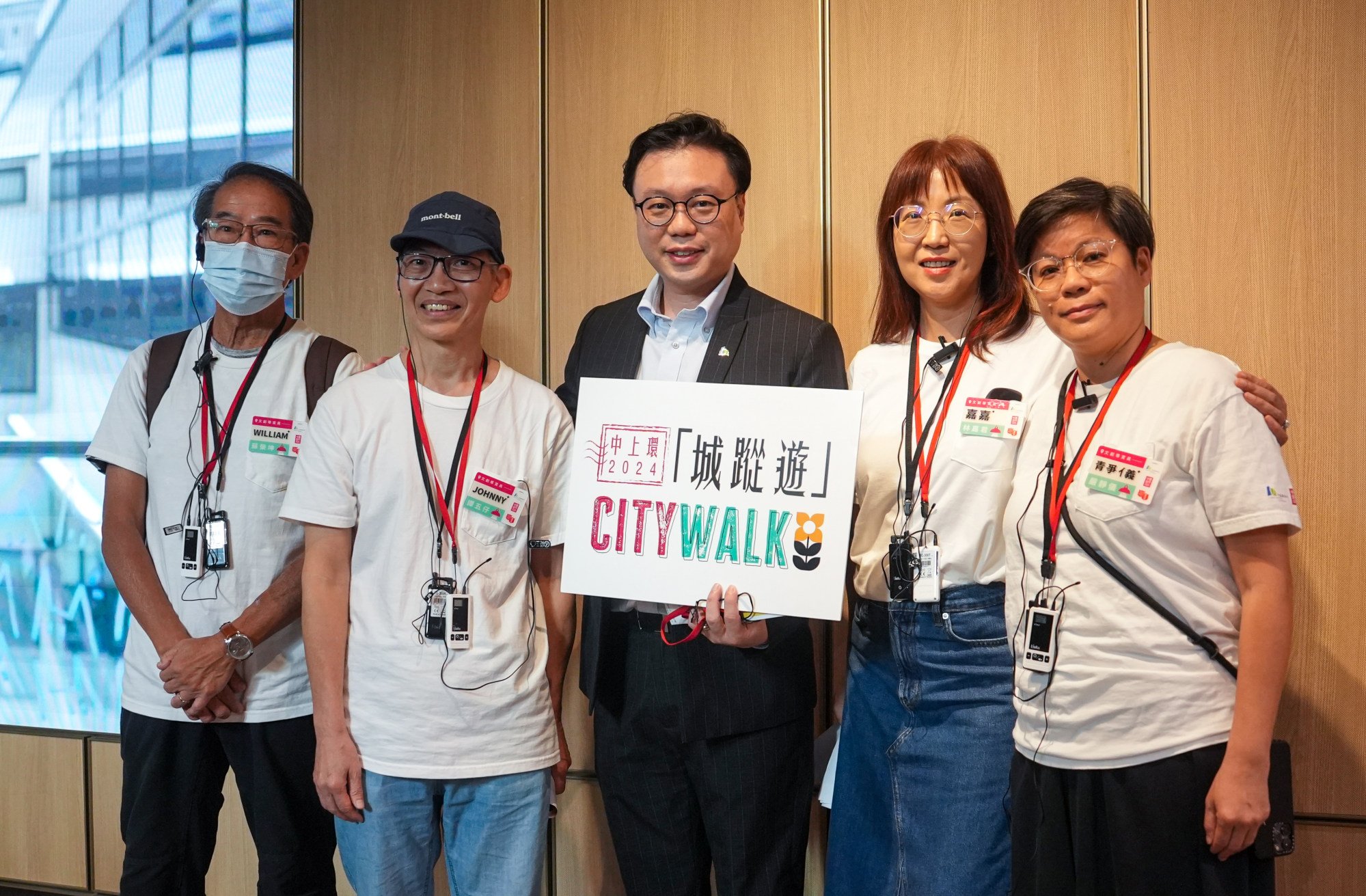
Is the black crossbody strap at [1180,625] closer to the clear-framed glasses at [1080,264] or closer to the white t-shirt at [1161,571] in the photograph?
the white t-shirt at [1161,571]

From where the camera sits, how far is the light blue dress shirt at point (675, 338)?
211 cm

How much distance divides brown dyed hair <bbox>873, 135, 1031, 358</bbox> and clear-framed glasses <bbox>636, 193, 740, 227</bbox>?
0.36m

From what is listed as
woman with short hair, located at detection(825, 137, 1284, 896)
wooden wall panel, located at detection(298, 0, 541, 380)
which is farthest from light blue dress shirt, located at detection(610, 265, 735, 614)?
wooden wall panel, located at detection(298, 0, 541, 380)

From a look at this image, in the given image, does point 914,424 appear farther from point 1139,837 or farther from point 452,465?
point 452,465

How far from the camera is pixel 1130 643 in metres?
1.61

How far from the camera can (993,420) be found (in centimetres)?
189

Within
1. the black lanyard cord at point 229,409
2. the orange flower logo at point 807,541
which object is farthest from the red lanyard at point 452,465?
the orange flower logo at point 807,541

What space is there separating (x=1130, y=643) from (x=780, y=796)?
790 millimetres

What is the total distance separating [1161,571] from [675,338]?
1.08 meters

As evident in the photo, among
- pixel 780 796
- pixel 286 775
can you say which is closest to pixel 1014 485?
pixel 780 796

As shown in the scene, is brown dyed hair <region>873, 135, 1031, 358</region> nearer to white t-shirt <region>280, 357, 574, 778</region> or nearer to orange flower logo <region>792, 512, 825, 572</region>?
orange flower logo <region>792, 512, 825, 572</region>

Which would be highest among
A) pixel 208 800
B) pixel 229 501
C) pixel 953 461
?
pixel 953 461

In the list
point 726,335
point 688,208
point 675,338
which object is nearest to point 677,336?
point 675,338

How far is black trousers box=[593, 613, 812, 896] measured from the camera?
78.1 inches
